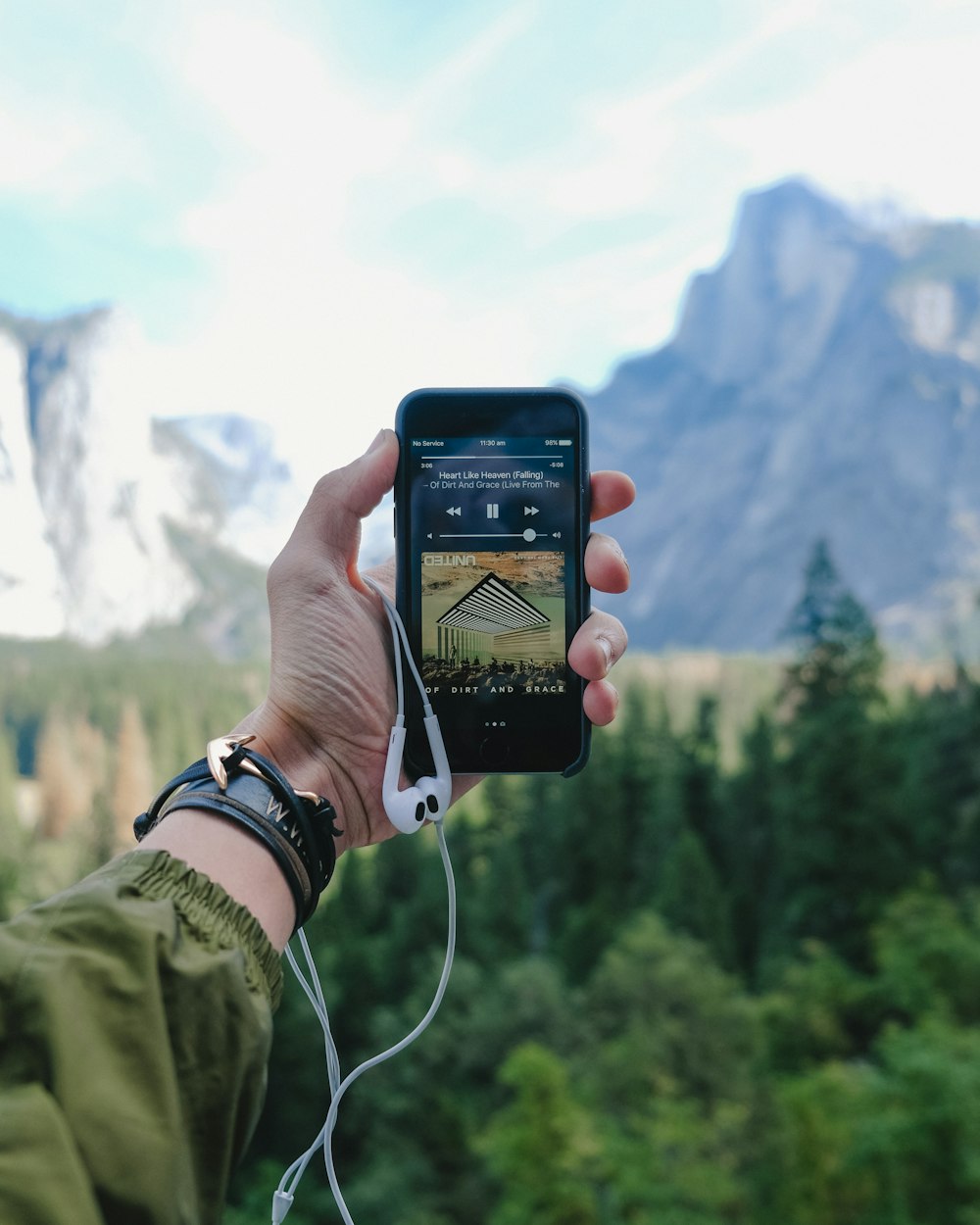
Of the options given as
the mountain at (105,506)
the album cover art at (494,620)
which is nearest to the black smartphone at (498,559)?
the album cover art at (494,620)

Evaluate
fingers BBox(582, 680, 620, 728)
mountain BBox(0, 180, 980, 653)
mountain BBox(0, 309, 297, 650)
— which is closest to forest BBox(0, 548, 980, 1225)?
fingers BBox(582, 680, 620, 728)

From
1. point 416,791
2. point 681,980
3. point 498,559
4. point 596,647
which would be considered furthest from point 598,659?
point 681,980

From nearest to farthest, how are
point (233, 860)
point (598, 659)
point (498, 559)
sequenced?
1. point (233, 860)
2. point (598, 659)
3. point (498, 559)

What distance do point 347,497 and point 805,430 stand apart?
110740 millimetres

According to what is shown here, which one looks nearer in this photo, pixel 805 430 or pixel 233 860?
pixel 233 860

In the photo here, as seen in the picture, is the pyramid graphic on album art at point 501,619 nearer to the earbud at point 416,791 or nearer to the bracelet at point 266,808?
the earbud at point 416,791

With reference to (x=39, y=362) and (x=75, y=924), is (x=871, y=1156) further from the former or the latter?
(x=39, y=362)

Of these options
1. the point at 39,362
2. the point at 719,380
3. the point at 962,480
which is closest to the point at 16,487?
the point at 39,362

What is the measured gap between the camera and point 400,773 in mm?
1861

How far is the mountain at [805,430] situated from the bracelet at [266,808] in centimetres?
7968

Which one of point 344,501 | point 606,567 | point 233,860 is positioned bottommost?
point 233,860

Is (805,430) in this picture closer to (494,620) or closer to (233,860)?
(494,620)

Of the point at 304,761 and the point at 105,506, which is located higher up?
the point at 105,506

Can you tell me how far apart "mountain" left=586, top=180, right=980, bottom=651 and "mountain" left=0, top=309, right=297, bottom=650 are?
143 ft
